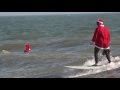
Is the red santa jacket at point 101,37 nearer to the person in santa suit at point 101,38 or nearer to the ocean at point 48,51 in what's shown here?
the person in santa suit at point 101,38

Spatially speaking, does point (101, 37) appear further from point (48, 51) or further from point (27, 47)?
point (48, 51)

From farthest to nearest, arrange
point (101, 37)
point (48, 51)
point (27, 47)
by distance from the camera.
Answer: point (48, 51)
point (27, 47)
point (101, 37)

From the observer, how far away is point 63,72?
30.8 ft

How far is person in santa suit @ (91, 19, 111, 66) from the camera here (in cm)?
919

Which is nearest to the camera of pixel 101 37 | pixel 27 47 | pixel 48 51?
pixel 101 37

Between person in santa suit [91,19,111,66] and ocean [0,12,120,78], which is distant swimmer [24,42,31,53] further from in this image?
person in santa suit [91,19,111,66]

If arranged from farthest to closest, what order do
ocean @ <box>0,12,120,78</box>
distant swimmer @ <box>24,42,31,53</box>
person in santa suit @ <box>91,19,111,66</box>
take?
distant swimmer @ <box>24,42,31,53</box>
ocean @ <box>0,12,120,78</box>
person in santa suit @ <box>91,19,111,66</box>

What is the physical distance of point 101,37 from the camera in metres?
9.28

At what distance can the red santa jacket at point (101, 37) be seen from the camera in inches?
362

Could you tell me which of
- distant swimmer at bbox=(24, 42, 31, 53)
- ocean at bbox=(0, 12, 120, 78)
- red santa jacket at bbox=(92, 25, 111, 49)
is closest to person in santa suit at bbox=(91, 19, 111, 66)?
red santa jacket at bbox=(92, 25, 111, 49)

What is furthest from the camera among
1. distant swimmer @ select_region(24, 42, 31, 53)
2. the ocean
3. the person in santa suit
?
distant swimmer @ select_region(24, 42, 31, 53)

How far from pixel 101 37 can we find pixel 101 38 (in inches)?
0.8

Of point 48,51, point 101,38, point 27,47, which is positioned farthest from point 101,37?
point 48,51
